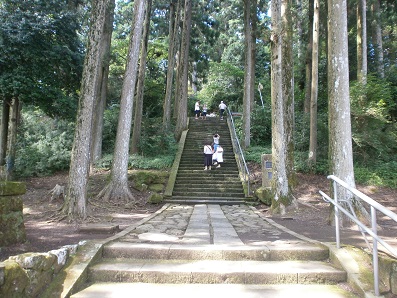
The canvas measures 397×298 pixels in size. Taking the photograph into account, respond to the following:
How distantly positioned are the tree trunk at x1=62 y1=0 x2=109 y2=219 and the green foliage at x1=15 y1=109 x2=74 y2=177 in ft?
26.0

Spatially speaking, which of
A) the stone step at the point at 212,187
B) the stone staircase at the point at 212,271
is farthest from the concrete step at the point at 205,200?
the stone staircase at the point at 212,271

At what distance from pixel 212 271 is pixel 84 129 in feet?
17.6

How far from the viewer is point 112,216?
26.5 ft

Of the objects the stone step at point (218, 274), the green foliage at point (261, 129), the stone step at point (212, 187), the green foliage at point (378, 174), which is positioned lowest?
the stone step at point (218, 274)

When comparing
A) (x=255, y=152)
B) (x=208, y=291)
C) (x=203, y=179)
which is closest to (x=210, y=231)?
(x=208, y=291)

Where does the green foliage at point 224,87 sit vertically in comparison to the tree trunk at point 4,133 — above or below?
above

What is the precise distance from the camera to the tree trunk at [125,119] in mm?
10164

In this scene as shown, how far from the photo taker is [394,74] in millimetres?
17266

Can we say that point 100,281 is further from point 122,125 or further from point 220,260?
point 122,125

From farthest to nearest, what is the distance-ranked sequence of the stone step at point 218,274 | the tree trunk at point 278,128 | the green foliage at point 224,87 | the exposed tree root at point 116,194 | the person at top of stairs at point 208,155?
the green foliage at point 224,87 < the person at top of stairs at point 208,155 < the exposed tree root at point 116,194 < the tree trunk at point 278,128 < the stone step at point 218,274

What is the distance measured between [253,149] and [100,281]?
13.6 meters

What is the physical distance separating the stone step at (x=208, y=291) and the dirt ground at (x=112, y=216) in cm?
133

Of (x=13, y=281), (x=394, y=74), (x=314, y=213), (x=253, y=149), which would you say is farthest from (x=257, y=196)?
(x=394, y=74)

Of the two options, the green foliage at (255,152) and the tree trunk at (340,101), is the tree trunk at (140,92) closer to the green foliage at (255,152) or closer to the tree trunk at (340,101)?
the green foliage at (255,152)
